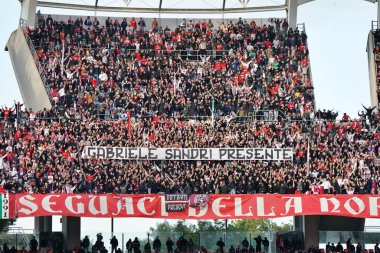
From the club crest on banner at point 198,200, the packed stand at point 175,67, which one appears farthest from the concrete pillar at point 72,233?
the packed stand at point 175,67

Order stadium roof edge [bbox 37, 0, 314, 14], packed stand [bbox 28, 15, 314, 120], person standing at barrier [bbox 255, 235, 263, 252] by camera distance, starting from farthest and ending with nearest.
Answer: stadium roof edge [bbox 37, 0, 314, 14] → packed stand [bbox 28, 15, 314, 120] → person standing at barrier [bbox 255, 235, 263, 252]

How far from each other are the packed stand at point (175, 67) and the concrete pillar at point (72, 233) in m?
7.00

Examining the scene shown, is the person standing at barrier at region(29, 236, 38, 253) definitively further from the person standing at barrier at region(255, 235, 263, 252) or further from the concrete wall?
the concrete wall

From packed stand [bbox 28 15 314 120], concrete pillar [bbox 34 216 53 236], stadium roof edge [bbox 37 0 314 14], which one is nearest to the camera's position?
concrete pillar [bbox 34 216 53 236]

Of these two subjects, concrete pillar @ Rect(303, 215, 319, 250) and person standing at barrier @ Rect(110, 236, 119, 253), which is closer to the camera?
person standing at barrier @ Rect(110, 236, 119, 253)

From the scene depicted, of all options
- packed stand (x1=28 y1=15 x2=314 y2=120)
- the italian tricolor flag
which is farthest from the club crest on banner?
packed stand (x1=28 y1=15 x2=314 y2=120)

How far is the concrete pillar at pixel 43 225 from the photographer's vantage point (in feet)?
164

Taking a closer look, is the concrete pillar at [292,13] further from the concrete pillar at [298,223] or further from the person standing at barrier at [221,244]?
the person standing at barrier at [221,244]

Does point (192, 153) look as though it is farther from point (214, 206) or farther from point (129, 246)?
point (129, 246)

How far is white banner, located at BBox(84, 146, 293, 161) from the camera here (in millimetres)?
49469

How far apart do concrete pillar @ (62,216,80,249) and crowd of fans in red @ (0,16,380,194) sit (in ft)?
6.92

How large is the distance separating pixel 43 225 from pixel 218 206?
376 inches

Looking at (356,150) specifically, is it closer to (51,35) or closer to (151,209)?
(151,209)

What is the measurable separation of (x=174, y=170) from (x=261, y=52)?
47.3 ft
